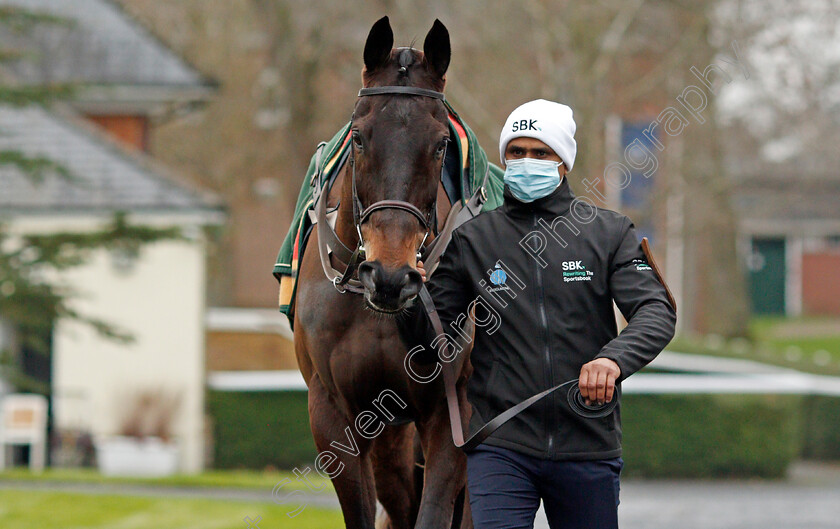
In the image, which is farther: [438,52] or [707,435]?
[707,435]

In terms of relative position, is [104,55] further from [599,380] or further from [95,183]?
[599,380]

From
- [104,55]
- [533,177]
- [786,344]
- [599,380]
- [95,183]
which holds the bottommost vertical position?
[786,344]

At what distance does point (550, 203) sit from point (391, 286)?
0.63 meters

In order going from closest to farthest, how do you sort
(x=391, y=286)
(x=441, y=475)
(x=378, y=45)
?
1. (x=391, y=286)
2. (x=378, y=45)
3. (x=441, y=475)

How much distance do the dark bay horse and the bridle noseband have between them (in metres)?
0.02

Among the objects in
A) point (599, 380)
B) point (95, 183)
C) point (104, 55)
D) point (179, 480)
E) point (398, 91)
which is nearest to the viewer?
point (599, 380)

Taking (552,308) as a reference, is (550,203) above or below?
above

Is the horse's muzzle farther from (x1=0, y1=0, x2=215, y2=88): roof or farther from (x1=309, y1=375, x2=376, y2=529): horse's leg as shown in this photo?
(x1=0, y1=0, x2=215, y2=88): roof

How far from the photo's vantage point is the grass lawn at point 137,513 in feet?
31.9

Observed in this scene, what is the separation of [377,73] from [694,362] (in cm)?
1449

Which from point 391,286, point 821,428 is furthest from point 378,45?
point 821,428

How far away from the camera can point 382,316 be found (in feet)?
14.6

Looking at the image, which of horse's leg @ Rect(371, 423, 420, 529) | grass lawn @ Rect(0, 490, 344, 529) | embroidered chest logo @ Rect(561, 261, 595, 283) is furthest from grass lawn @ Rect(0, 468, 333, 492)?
embroidered chest logo @ Rect(561, 261, 595, 283)

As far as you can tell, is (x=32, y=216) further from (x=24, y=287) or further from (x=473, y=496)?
(x=473, y=496)
